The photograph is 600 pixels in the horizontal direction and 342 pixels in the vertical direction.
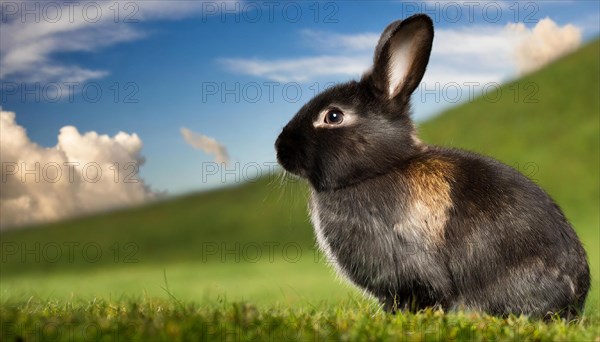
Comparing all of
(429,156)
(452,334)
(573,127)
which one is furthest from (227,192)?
(452,334)

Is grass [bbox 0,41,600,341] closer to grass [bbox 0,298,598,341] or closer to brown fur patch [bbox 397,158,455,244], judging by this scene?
grass [bbox 0,298,598,341]

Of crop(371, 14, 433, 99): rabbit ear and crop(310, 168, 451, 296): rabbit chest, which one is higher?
crop(371, 14, 433, 99): rabbit ear

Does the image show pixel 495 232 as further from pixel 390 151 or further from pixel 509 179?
pixel 390 151

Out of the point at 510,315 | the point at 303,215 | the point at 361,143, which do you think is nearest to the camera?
the point at 510,315

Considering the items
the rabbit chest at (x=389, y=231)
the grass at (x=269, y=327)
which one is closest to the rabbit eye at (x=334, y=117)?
the rabbit chest at (x=389, y=231)

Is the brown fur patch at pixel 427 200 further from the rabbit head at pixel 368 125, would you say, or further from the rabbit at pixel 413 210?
the rabbit head at pixel 368 125

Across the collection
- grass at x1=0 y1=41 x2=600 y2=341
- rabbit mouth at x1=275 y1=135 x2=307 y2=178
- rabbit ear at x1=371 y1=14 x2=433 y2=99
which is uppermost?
rabbit ear at x1=371 y1=14 x2=433 y2=99

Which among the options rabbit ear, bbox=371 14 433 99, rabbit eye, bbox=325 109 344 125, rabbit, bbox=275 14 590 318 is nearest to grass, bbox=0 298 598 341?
rabbit, bbox=275 14 590 318
